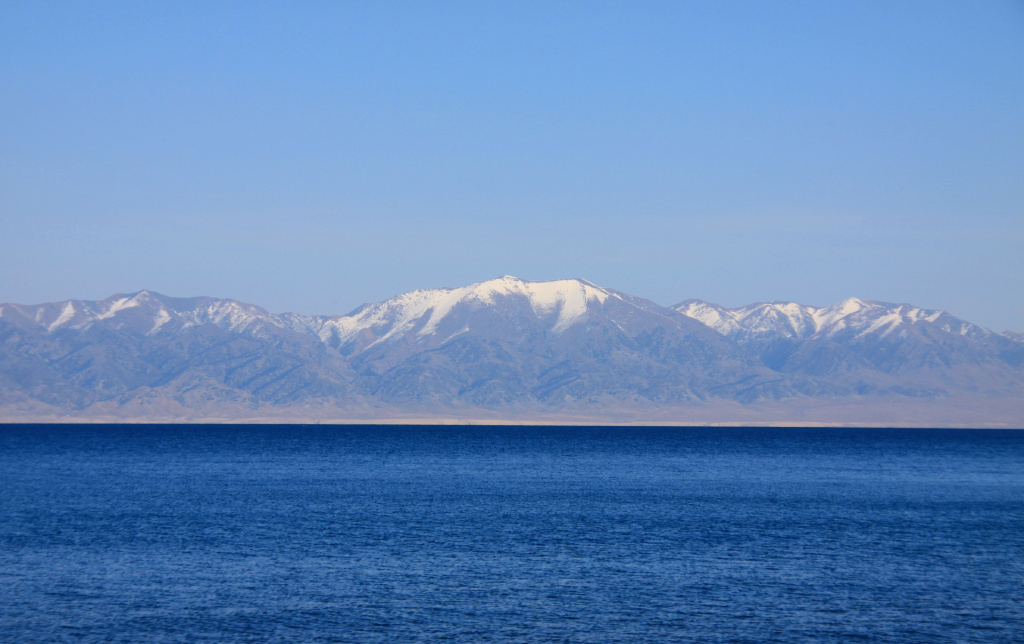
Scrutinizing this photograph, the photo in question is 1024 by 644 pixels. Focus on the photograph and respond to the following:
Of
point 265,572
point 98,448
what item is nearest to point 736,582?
point 265,572

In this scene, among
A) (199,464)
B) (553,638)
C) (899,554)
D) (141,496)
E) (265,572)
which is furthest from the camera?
(199,464)

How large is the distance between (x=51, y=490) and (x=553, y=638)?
5970cm

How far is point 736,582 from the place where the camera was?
151 ft

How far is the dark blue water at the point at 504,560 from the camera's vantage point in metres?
38.7

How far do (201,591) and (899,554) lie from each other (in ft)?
107

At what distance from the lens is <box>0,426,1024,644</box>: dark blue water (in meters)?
38.7

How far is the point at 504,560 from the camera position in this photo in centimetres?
5066

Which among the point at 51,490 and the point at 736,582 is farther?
the point at 51,490

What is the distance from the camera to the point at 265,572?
47344 mm

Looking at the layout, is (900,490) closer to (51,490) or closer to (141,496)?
(141,496)

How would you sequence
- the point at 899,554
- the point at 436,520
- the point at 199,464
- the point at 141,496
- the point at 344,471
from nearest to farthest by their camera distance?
the point at 899,554
the point at 436,520
the point at 141,496
the point at 344,471
the point at 199,464

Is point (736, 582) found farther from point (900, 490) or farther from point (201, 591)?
point (900, 490)

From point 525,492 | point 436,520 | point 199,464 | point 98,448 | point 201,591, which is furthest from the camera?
point 98,448

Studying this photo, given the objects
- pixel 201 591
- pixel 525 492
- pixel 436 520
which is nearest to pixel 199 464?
pixel 525 492
